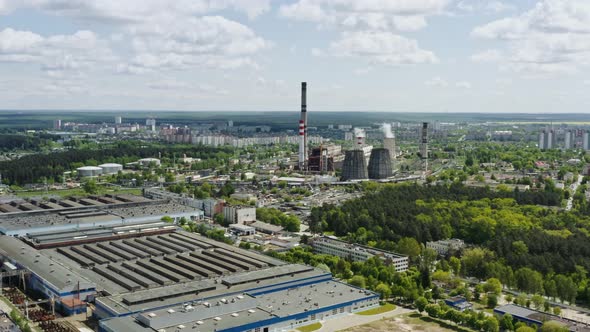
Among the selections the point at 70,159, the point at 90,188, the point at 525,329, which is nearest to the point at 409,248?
the point at 525,329

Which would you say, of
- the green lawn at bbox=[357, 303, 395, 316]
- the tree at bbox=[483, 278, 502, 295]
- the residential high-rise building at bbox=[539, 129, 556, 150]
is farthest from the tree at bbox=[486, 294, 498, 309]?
the residential high-rise building at bbox=[539, 129, 556, 150]

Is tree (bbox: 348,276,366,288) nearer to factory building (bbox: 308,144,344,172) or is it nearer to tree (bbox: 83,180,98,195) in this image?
tree (bbox: 83,180,98,195)

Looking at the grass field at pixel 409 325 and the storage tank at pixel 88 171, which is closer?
the grass field at pixel 409 325

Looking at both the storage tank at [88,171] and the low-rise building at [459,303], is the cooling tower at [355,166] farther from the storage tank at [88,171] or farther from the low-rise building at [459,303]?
the low-rise building at [459,303]

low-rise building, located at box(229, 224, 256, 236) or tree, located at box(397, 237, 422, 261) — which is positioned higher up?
tree, located at box(397, 237, 422, 261)

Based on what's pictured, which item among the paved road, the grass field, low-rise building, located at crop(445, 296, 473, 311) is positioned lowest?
the grass field

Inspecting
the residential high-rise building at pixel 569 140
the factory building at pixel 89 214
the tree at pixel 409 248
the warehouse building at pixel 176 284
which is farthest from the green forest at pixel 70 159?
the residential high-rise building at pixel 569 140

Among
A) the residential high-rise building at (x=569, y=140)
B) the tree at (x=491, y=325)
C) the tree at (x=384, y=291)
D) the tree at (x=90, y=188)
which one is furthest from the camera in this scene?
the residential high-rise building at (x=569, y=140)
